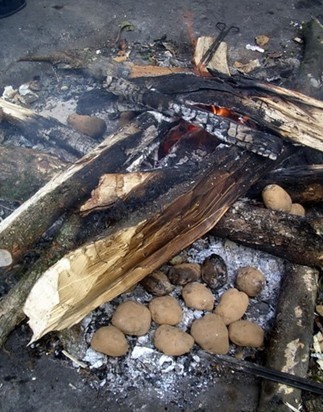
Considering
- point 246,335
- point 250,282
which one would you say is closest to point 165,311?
point 246,335

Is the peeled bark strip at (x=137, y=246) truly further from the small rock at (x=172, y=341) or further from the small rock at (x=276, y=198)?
the small rock at (x=172, y=341)

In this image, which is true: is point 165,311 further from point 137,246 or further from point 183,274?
point 137,246

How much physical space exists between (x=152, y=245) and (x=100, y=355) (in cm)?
83

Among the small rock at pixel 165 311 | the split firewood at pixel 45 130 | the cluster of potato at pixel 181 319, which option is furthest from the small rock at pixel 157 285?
the split firewood at pixel 45 130

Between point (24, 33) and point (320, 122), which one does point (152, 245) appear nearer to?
point (320, 122)

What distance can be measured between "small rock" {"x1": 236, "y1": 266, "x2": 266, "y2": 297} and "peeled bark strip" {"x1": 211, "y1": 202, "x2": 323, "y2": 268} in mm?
280

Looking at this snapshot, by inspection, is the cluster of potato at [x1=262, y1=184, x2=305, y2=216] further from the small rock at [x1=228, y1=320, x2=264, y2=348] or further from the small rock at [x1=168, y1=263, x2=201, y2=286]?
the small rock at [x1=228, y1=320, x2=264, y2=348]

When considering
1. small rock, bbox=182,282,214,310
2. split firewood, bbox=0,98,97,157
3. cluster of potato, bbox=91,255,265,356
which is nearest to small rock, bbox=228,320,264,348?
cluster of potato, bbox=91,255,265,356

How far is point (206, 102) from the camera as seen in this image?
158 inches

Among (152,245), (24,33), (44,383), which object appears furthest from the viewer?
(24,33)

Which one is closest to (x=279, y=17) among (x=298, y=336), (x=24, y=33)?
(x=24, y=33)

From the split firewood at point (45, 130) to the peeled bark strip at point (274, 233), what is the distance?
4.81 feet

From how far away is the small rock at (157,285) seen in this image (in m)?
3.42

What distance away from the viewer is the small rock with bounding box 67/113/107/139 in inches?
180
